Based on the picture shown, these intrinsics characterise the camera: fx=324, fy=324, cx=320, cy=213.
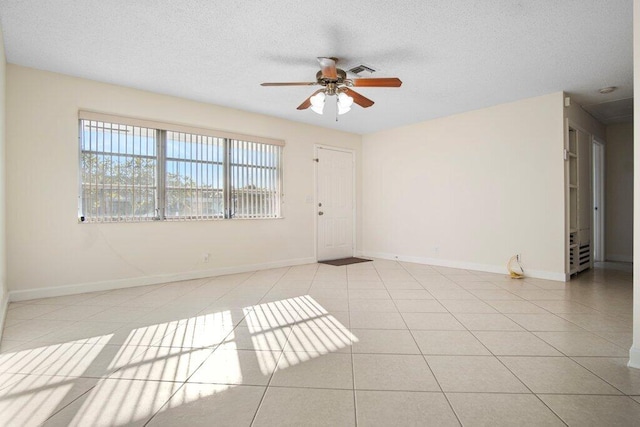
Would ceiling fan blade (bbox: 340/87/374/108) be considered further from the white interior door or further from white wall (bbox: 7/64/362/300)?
the white interior door

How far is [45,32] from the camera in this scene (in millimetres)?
2828

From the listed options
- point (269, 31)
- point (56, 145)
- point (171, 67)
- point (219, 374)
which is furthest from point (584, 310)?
point (56, 145)

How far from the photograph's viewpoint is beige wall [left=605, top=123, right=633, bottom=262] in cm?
582

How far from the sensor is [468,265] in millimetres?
5156

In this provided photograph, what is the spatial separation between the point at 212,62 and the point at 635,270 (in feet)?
12.7

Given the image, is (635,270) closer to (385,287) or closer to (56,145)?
(385,287)

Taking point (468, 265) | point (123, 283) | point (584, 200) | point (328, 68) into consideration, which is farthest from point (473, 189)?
point (123, 283)

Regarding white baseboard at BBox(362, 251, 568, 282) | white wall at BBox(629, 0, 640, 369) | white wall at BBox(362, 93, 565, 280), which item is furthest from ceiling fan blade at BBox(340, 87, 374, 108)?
white baseboard at BBox(362, 251, 568, 282)

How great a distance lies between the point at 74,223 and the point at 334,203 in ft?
13.3

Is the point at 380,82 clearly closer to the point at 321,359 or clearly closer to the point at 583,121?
the point at 321,359

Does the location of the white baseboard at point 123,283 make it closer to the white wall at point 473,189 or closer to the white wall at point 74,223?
the white wall at point 74,223

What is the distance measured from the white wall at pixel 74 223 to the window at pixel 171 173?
127 mm

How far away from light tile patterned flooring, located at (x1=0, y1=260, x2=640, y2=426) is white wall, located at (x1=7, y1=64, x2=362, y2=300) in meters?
0.43

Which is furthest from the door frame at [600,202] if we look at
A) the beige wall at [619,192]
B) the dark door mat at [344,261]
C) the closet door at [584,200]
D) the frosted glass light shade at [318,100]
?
the frosted glass light shade at [318,100]
